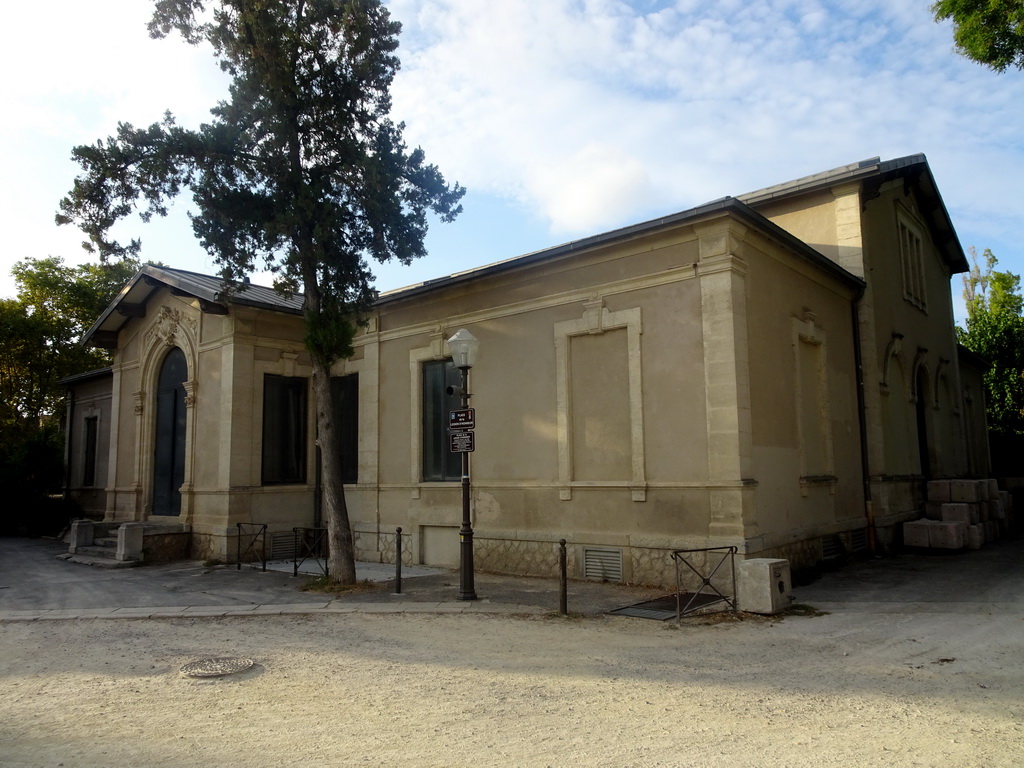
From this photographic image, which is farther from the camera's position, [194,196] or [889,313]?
[889,313]

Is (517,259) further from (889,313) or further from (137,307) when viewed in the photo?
(137,307)

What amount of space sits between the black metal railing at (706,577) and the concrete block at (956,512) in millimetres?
8441

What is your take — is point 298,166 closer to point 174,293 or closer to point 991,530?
point 174,293

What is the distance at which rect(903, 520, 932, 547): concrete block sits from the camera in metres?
15.1

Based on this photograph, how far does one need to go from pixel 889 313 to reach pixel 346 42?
12736mm

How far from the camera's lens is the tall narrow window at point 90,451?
76.1ft

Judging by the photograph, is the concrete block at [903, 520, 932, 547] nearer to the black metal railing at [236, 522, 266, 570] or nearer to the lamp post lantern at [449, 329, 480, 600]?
the lamp post lantern at [449, 329, 480, 600]

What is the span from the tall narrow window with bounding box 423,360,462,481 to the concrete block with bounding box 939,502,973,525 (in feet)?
34.5

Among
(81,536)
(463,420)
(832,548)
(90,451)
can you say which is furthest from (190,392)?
(832,548)

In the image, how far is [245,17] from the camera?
35.5 ft

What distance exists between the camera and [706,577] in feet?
33.8

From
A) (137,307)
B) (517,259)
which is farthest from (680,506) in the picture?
(137,307)

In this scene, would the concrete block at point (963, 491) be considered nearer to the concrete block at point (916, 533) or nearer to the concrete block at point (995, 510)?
the concrete block at point (995, 510)

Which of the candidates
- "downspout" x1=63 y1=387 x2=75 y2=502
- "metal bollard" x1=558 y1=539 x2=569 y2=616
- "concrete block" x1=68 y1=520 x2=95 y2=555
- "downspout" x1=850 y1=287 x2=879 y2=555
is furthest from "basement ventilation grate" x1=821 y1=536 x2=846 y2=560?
"downspout" x1=63 y1=387 x2=75 y2=502
